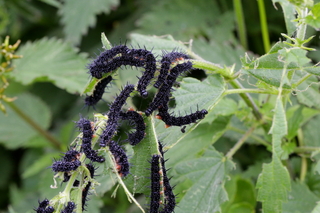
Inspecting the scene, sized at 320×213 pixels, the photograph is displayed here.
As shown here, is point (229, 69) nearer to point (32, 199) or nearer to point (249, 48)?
point (249, 48)

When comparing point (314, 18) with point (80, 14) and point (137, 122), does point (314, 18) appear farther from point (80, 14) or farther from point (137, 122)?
point (80, 14)

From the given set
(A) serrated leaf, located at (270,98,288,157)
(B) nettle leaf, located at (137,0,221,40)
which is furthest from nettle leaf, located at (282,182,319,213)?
(B) nettle leaf, located at (137,0,221,40)

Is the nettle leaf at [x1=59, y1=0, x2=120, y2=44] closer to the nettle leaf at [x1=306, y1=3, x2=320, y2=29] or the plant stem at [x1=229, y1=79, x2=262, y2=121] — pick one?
the plant stem at [x1=229, y1=79, x2=262, y2=121]

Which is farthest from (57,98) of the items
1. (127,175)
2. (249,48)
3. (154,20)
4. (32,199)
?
(127,175)

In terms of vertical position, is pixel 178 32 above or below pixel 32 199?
above

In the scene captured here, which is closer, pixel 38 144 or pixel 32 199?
pixel 38 144

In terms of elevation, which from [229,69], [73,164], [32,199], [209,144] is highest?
[229,69]

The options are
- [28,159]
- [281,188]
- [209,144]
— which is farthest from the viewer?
[28,159]

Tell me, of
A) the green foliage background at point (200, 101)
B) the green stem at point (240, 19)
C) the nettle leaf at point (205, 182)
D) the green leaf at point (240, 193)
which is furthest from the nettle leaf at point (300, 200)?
the green stem at point (240, 19)
